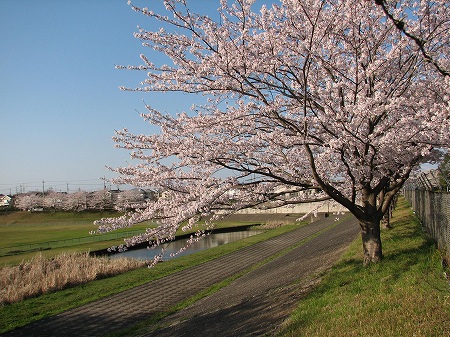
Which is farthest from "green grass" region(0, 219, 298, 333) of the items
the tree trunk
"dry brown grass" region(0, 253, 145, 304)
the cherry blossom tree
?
the tree trunk

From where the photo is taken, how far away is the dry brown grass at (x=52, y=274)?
15.5 metres

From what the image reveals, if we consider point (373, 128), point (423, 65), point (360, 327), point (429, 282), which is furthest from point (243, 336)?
point (423, 65)

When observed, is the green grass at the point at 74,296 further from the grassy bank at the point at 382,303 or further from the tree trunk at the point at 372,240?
the tree trunk at the point at 372,240

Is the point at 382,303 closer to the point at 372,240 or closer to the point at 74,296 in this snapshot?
the point at 372,240

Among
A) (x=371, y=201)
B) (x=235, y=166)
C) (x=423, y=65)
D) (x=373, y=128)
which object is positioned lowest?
(x=371, y=201)

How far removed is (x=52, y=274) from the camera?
57.9 ft

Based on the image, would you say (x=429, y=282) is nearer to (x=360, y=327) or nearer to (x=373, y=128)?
(x=360, y=327)

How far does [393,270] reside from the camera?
8.76m

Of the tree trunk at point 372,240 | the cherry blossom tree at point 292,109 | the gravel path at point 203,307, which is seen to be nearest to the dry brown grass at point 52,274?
the gravel path at point 203,307

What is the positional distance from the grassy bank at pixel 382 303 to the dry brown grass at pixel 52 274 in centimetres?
1174

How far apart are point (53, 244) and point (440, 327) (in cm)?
3448

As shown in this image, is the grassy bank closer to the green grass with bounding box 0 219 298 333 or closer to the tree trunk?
the tree trunk

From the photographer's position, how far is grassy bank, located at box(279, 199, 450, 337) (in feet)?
18.0

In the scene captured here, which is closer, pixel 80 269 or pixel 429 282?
pixel 429 282
